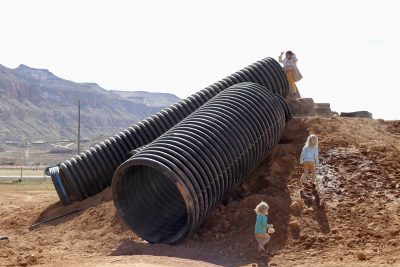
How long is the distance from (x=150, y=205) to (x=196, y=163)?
2079mm

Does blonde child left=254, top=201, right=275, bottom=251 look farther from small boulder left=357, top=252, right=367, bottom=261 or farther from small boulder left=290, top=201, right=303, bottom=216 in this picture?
small boulder left=357, top=252, right=367, bottom=261

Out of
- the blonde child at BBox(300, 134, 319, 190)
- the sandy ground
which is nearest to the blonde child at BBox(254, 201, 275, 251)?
the sandy ground

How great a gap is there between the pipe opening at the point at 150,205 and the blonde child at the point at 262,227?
1271 millimetres

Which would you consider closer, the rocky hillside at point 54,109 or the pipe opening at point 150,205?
the pipe opening at point 150,205

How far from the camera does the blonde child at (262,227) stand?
9.16m

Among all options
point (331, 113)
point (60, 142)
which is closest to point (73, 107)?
point (60, 142)

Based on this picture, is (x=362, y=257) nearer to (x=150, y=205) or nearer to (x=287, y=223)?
(x=287, y=223)

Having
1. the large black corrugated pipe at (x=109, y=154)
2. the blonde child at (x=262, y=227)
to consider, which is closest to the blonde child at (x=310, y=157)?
the blonde child at (x=262, y=227)

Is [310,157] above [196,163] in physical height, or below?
above

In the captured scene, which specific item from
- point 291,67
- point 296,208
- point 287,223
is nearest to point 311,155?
point 296,208

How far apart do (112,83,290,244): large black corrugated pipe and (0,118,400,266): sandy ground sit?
Result: 423 millimetres

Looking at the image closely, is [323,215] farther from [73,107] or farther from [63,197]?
[73,107]

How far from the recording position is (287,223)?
994 cm

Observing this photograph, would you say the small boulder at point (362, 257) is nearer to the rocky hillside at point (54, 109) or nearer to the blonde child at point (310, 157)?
the blonde child at point (310, 157)
